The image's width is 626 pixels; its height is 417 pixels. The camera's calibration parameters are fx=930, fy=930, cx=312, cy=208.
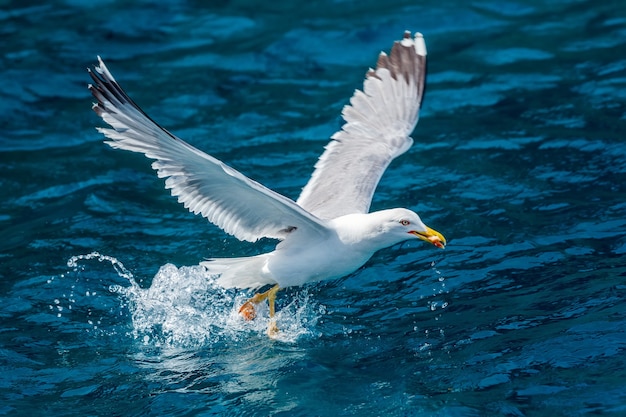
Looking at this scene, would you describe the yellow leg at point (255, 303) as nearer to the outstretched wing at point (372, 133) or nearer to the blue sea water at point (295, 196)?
the blue sea water at point (295, 196)

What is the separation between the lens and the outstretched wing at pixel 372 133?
26.4 feet

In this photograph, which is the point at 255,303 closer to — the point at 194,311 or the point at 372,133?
the point at 194,311

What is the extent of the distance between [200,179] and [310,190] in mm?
1768

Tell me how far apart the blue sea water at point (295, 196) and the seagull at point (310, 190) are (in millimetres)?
521

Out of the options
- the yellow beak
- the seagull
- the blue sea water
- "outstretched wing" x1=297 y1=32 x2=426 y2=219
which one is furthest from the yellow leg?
the yellow beak

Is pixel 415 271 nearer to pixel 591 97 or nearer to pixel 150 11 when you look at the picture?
pixel 591 97

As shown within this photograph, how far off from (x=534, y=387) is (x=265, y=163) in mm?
4863

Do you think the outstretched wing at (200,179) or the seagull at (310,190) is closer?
the outstretched wing at (200,179)

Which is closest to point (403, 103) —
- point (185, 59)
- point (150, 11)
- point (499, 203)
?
point (499, 203)

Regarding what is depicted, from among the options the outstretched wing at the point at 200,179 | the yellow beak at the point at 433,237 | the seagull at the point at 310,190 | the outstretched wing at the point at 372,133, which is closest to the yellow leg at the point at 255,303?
the seagull at the point at 310,190

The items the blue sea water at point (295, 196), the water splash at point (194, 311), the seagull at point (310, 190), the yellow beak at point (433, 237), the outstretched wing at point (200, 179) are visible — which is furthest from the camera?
the water splash at point (194, 311)

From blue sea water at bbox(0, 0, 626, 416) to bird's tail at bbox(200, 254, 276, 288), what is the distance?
14.4 inches

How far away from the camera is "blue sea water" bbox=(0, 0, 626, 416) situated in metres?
6.37

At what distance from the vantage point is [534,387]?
606 cm
